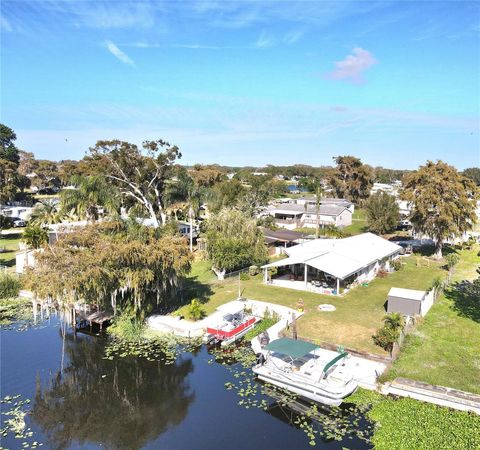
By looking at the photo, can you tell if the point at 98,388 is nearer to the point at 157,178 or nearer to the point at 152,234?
the point at 152,234

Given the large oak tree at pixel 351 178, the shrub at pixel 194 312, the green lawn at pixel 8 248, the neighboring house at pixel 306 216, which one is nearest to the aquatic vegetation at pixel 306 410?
the shrub at pixel 194 312

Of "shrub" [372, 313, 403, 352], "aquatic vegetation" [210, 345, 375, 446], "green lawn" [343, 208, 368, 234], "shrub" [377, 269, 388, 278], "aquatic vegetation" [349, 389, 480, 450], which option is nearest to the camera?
"aquatic vegetation" [349, 389, 480, 450]

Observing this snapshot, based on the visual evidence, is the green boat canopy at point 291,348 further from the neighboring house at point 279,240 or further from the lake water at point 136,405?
the neighboring house at point 279,240

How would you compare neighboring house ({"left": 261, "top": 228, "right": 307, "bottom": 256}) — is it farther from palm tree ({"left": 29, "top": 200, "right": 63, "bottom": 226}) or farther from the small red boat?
palm tree ({"left": 29, "top": 200, "right": 63, "bottom": 226})

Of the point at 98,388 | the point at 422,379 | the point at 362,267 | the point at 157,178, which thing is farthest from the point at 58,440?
the point at 157,178

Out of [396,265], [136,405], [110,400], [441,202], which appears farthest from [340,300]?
[441,202]

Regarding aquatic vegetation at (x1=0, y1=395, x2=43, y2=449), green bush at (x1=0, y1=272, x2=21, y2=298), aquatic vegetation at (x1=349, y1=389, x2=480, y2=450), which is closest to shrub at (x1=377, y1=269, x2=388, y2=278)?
aquatic vegetation at (x1=349, y1=389, x2=480, y2=450)
